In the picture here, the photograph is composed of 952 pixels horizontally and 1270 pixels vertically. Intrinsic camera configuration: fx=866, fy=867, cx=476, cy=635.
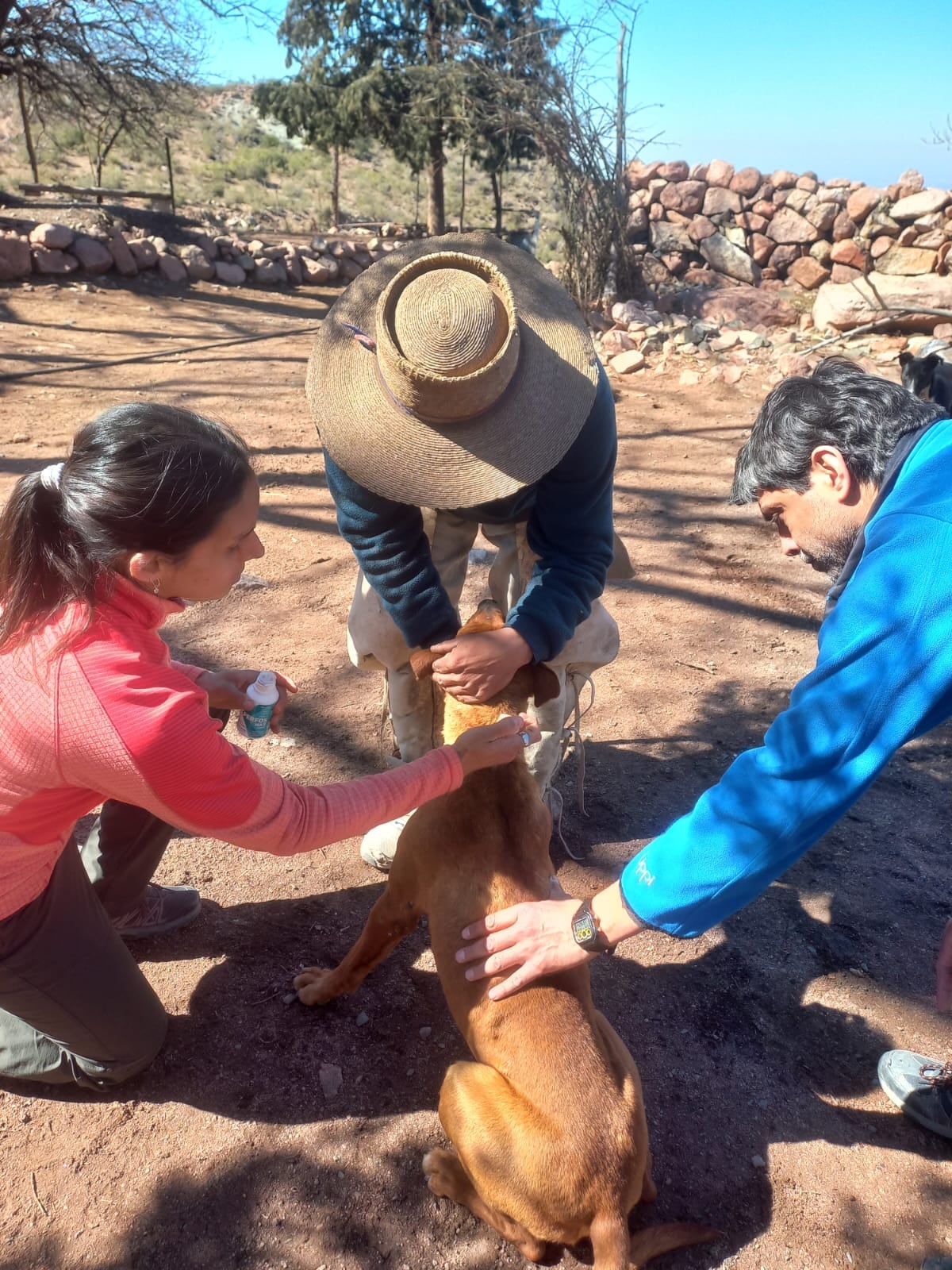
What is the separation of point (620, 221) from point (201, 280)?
7784 mm

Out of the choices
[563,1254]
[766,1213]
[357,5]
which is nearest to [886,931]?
[766,1213]

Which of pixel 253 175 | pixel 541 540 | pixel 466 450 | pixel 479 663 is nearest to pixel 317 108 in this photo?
pixel 253 175

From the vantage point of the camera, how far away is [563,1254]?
244 centimetres

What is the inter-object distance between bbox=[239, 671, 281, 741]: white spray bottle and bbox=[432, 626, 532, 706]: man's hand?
0.56 meters

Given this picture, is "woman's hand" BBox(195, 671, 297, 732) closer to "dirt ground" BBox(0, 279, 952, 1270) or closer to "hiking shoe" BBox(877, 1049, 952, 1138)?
"dirt ground" BBox(0, 279, 952, 1270)

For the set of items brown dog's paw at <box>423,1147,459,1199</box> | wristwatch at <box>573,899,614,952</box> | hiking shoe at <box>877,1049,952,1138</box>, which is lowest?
hiking shoe at <box>877,1049,952,1138</box>

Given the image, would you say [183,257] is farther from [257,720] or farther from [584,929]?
[584,929]

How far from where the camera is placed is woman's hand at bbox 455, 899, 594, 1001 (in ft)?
7.87

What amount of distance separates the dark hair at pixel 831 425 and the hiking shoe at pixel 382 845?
79.1 inches

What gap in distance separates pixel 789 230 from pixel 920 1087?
15114 millimetres

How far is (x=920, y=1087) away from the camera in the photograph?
287cm

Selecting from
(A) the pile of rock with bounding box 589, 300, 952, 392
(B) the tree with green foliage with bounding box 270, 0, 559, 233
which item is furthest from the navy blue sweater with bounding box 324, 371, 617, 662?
(B) the tree with green foliage with bounding box 270, 0, 559, 233

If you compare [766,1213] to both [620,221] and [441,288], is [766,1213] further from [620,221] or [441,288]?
[620,221]

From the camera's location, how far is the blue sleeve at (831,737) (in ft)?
6.63
